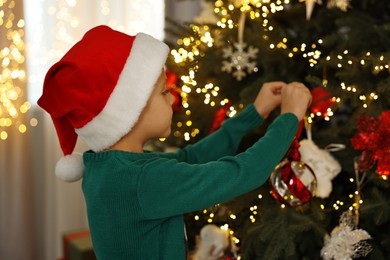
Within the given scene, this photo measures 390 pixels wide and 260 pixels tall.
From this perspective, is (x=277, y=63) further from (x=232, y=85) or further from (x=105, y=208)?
(x=105, y=208)

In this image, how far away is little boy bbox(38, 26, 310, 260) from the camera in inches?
36.1

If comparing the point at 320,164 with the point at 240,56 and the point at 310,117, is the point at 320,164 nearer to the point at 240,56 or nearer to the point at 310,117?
the point at 310,117

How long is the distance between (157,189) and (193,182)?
0.22 feet

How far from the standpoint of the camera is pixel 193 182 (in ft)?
3.00

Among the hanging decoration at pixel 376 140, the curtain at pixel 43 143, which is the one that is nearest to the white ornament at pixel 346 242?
the hanging decoration at pixel 376 140

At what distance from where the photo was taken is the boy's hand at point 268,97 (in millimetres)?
1148

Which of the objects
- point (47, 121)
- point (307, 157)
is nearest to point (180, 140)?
point (307, 157)

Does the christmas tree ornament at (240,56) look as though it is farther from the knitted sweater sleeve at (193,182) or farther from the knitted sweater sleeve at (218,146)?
the knitted sweater sleeve at (193,182)

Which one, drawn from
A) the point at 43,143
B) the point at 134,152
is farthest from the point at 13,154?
the point at 134,152

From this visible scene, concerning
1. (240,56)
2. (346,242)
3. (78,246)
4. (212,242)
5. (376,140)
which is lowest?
(78,246)

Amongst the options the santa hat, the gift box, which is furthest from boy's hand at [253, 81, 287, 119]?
the gift box

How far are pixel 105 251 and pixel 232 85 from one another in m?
0.71

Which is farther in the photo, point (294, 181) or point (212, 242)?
point (212, 242)

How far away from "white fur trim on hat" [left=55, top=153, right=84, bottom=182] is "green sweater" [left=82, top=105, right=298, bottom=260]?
0.15 ft
